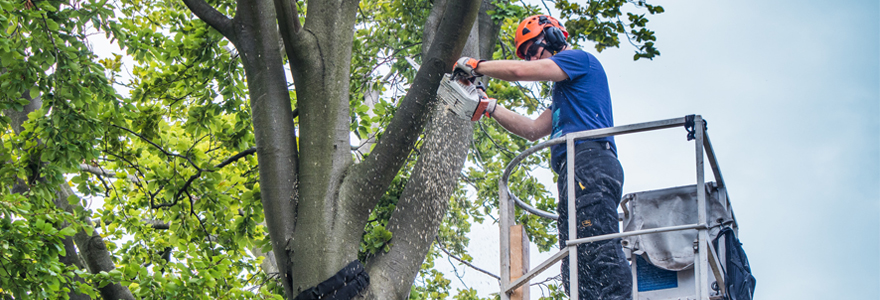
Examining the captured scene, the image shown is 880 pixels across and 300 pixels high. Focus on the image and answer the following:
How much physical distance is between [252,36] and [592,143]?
87.0 inches

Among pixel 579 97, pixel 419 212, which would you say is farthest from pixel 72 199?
pixel 579 97

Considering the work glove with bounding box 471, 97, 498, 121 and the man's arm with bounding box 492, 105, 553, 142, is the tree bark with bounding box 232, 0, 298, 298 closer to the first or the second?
the work glove with bounding box 471, 97, 498, 121

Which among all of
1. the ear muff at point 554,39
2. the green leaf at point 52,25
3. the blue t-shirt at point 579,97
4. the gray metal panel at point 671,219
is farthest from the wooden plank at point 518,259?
the green leaf at point 52,25

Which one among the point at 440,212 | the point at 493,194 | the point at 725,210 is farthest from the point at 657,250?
the point at 493,194

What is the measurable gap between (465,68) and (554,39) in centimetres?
53

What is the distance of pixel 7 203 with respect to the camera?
17.8 feet

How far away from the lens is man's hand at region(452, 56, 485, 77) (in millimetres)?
4148

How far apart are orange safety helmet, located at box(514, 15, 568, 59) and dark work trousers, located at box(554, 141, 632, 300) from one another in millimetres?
799

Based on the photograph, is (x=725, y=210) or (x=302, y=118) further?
(x=302, y=118)

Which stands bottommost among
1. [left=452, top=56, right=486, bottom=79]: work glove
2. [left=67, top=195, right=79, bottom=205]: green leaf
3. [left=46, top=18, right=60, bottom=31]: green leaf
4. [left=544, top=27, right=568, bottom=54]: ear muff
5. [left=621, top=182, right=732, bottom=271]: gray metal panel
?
[left=621, top=182, right=732, bottom=271]: gray metal panel

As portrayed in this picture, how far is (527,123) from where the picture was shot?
4.43m

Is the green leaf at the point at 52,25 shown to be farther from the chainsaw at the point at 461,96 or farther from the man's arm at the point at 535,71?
the man's arm at the point at 535,71

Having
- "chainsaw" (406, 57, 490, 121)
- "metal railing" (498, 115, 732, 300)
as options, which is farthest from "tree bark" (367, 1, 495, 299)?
"metal railing" (498, 115, 732, 300)

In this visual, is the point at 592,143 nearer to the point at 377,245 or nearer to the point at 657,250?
the point at 657,250
